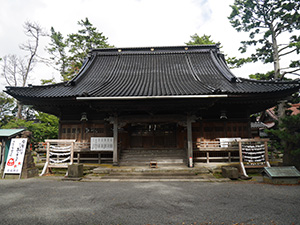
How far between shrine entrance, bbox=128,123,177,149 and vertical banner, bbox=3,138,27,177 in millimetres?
6336

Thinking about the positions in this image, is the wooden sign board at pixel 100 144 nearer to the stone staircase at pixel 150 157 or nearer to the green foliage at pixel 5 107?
the stone staircase at pixel 150 157

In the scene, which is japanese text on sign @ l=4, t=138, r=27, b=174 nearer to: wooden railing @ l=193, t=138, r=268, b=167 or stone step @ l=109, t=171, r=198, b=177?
stone step @ l=109, t=171, r=198, b=177

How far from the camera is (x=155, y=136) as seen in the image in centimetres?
1233

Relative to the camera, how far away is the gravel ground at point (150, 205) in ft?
12.3

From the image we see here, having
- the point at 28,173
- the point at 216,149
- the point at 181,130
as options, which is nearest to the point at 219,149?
the point at 216,149

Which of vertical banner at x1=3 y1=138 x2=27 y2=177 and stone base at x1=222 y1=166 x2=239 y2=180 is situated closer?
stone base at x1=222 y1=166 x2=239 y2=180

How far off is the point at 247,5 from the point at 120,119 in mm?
17508

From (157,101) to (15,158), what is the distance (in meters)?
7.61

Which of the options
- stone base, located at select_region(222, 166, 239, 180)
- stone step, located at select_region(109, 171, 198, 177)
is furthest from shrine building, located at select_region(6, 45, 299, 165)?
stone base, located at select_region(222, 166, 239, 180)

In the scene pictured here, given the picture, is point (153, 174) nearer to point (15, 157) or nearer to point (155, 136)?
point (155, 136)

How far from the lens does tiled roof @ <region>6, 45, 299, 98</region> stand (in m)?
9.34

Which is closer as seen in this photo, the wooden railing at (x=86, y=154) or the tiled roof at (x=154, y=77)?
the tiled roof at (x=154, y=77)

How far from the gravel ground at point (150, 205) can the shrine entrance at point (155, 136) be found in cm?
569

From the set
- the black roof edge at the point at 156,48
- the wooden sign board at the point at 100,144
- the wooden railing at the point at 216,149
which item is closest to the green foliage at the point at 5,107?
the black roof edge at the point at 156,48
